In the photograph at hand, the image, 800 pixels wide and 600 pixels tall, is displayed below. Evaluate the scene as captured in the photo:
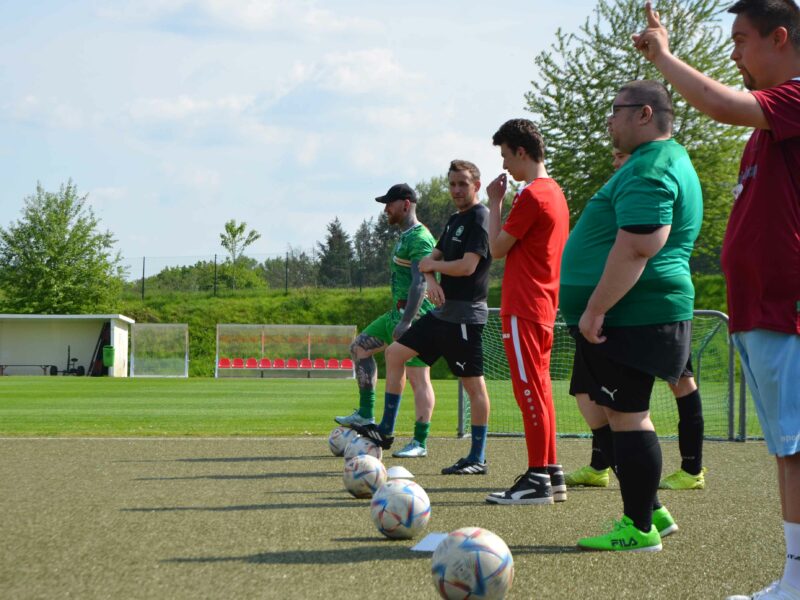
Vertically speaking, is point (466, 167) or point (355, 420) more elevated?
point (466, 167)

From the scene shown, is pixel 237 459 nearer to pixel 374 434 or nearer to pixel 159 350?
pixel 374 434

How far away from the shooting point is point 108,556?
454 centimetres

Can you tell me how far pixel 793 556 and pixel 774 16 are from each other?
189 cm

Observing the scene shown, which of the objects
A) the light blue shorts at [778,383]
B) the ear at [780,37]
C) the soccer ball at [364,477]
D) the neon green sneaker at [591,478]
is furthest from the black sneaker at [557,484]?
the ear at [780,37]

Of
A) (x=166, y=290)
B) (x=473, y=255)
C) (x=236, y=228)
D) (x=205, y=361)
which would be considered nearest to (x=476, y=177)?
(x=473, y=255)

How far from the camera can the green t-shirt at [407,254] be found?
8586 mm

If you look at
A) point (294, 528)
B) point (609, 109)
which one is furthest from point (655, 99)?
point (609, 109)

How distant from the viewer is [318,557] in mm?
4535

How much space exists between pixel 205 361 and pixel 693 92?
1775 inches

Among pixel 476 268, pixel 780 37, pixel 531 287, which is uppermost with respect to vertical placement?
pixel 780 37

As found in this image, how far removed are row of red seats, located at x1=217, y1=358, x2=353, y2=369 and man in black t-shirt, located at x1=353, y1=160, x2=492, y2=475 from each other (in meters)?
35.3

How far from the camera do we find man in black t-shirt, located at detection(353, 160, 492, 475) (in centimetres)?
759

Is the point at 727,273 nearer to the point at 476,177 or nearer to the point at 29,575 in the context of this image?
the point at 29,575

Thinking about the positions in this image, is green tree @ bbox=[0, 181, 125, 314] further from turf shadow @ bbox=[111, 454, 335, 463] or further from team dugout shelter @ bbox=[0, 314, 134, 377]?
turf shadow @ bbox=[111, 454, 335, 463]
